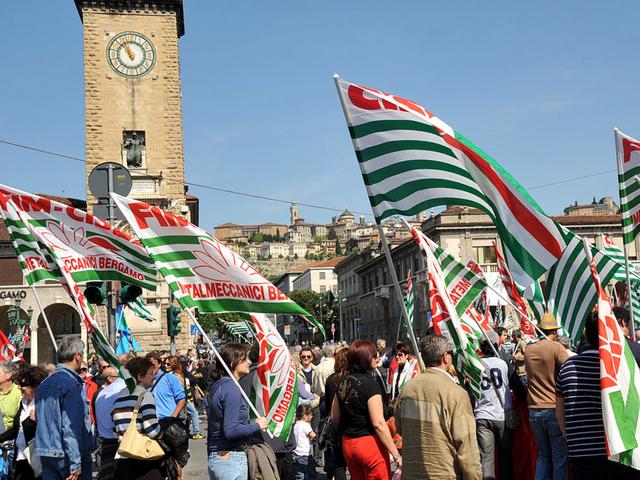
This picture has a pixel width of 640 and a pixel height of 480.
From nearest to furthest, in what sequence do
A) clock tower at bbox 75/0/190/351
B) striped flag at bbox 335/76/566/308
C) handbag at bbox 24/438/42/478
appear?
striped flag at bbox 335/76/566/308 < handbag at bbox 24/438/42/478 < clock tower at bbox 75/0/190/351

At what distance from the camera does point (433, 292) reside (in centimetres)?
1026

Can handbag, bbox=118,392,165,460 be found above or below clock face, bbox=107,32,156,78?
below

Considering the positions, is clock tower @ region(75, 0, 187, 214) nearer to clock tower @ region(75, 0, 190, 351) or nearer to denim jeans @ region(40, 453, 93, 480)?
clock tower @ region(75, 0, 190, 351)

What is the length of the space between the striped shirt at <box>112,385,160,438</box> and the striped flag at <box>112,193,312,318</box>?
88 cm

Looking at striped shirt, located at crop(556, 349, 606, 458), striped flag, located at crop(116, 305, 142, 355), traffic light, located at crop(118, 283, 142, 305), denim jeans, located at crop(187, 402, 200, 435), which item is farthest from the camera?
denim jeans, located at crop(187, 402, 200, 435)

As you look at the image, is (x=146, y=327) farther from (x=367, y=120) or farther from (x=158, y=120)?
(x=367, y=120)

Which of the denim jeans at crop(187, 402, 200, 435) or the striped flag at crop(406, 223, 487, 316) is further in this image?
the denim jeans at crop(187, 402, 200, 435)

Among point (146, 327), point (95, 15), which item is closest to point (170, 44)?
point (95, 15)

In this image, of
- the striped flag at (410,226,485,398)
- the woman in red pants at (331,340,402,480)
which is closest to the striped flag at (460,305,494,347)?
the striped flag at (410,226,485,398)

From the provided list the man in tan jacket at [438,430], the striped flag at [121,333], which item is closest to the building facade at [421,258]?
the striped flag at [121,333]

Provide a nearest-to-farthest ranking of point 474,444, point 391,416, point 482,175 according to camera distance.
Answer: point 474,444 < point 482,175 < point 391,416

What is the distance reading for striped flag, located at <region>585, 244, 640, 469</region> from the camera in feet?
17.7

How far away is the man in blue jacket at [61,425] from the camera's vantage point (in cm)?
780

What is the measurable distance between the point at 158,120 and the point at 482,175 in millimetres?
46305
